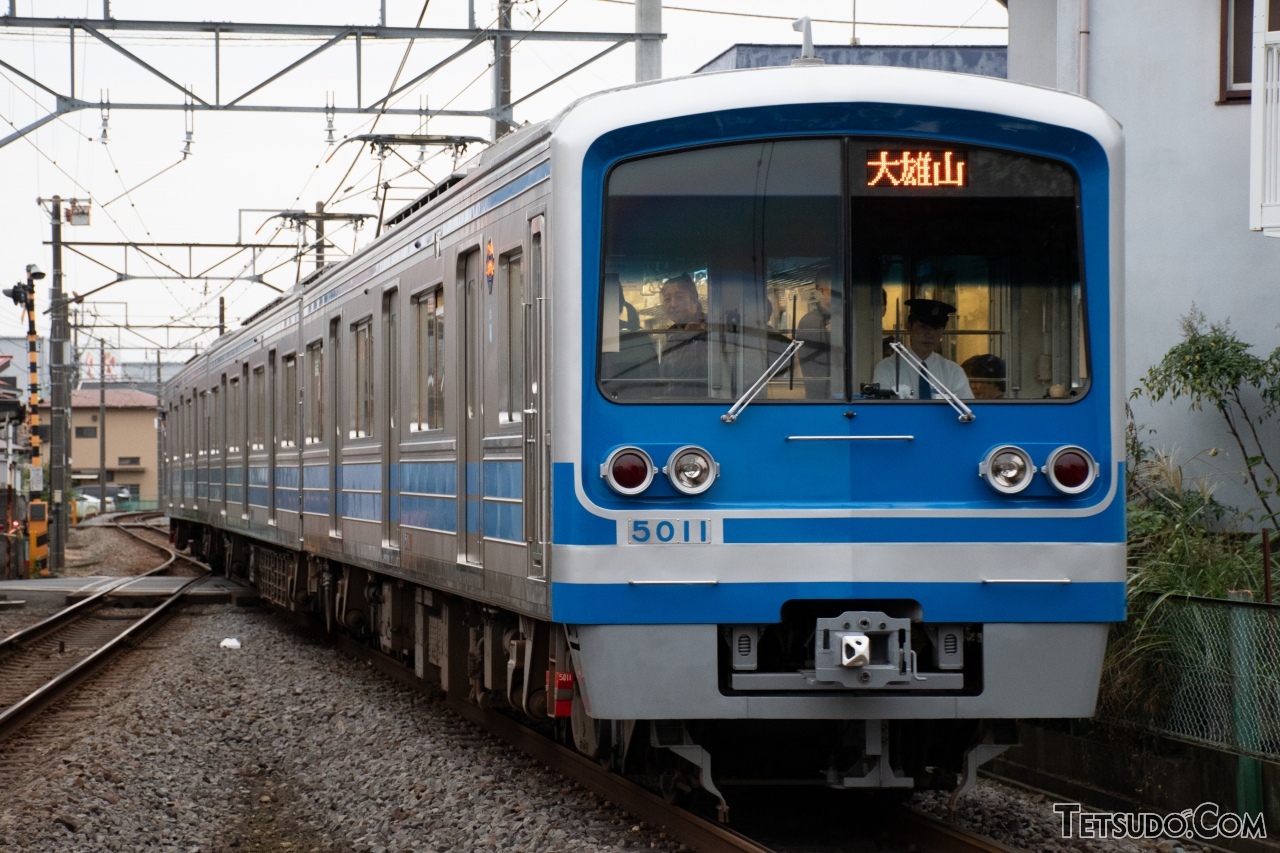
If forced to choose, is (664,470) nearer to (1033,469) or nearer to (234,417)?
(1033,469)

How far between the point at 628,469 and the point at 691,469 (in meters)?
0.23

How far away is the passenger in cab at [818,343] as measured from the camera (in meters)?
5.94

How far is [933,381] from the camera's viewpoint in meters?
5.94

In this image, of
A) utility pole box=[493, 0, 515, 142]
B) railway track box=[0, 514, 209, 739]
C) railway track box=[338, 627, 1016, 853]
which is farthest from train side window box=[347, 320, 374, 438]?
utility pole box=[493, 0, 515, 142]

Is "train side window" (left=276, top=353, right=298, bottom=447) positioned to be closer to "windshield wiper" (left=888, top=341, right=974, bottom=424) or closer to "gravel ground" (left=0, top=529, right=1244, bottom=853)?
"gravel ground" (left=0, top=529, right=1244, bottom=853)

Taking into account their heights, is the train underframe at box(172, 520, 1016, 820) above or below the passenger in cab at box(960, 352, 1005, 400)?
below

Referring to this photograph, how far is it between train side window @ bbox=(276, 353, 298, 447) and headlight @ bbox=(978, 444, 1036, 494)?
9.06m

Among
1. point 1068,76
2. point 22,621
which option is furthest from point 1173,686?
point 22,621

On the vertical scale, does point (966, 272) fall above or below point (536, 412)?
above

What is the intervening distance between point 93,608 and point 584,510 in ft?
50.2

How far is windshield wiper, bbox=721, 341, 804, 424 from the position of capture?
5867 millimetres

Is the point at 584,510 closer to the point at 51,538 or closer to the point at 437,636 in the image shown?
the point at 437,636

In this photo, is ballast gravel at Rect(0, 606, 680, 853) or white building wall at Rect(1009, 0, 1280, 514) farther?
white building wall at Rect(1009, 0, 1280, 514)

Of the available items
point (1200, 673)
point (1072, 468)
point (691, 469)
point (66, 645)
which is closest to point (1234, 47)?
point (1200, 673)
